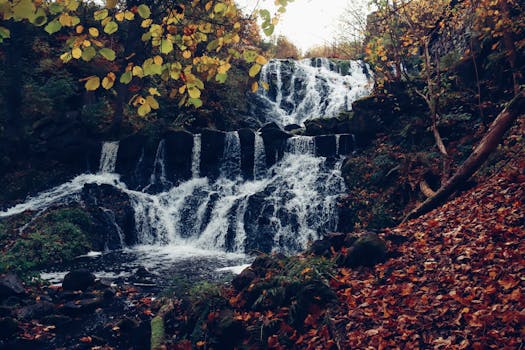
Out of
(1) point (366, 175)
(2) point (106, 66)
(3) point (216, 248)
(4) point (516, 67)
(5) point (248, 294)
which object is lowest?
(3) point (216, 248)

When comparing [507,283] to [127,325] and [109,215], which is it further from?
[109,215]

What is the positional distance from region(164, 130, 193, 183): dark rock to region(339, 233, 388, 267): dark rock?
523 inches

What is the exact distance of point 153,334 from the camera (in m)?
6.69

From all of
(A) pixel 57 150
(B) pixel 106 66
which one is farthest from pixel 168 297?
(B) pixel 106 66

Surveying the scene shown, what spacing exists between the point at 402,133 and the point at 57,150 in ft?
55.5

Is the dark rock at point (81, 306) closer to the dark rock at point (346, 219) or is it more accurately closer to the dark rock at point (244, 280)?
the dark rock at point (244, 280)

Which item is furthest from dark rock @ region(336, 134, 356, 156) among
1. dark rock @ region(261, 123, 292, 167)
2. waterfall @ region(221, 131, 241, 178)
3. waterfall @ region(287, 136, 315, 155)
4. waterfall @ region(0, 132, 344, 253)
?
waterfall @ region(221, 131, 241, 178)

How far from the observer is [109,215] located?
1502cm

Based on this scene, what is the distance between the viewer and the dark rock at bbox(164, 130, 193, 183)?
61.5 ft

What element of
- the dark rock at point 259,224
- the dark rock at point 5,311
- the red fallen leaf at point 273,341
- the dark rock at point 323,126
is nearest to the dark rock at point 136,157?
the dark rock at point 259,224

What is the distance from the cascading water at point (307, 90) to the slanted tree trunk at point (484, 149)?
15558 millimetres

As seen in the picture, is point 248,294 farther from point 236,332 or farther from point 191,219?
point 191,219

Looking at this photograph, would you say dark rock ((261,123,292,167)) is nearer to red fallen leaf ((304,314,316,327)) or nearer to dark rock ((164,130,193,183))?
dark rock ((164,130,193,183))

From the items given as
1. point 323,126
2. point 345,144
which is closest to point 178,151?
point 323,126
